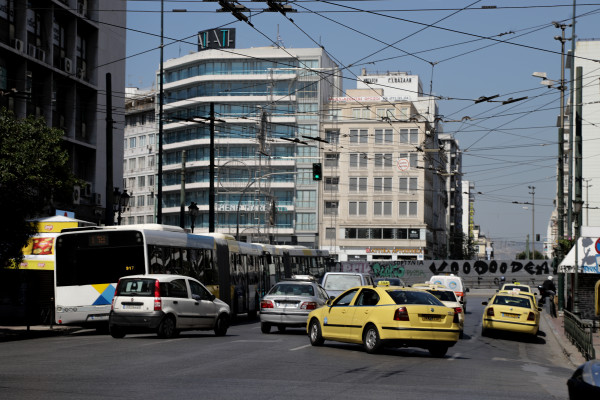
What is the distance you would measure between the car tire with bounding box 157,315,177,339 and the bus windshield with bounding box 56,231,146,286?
2.80 m

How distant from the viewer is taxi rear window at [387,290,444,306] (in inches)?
789

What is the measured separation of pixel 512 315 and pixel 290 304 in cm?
779

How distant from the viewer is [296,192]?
11012cm

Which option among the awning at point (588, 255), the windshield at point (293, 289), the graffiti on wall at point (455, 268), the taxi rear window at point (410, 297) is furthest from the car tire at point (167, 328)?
the graffiti on wall at point (455, 268)

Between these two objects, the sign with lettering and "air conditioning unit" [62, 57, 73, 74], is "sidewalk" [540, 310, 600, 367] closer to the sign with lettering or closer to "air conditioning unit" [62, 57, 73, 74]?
"air conditioning unit" [62, 57, 73, 74]

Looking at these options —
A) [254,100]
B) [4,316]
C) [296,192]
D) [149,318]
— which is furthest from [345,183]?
[149,318]

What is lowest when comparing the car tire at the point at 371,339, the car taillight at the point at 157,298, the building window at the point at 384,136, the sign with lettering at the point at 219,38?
the car tire at the point at 371,339

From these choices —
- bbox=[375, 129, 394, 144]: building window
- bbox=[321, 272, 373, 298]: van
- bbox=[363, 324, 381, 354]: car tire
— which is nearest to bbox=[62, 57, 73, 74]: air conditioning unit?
bbox=[321, 272, 373, 298]: van

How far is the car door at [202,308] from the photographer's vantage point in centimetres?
2508

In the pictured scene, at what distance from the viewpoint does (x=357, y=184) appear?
109312mm

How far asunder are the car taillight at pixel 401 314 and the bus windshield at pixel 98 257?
947 cm

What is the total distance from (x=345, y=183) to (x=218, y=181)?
14.7 metres

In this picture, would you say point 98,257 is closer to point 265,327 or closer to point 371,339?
point 265,327

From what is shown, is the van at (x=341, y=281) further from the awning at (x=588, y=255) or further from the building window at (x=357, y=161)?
the building window at (x=357, y=161)
